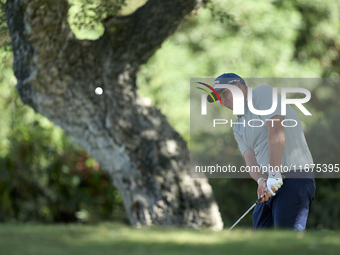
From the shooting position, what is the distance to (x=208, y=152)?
297 inches

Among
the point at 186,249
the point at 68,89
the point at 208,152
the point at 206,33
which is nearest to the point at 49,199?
the point at 208,152

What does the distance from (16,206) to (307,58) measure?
752 cm

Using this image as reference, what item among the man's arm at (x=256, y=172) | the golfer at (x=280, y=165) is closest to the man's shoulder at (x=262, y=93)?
the golfer at (x=280, y=165)

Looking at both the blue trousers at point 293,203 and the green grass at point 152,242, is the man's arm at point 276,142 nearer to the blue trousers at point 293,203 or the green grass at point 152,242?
the blue trousers at point 293,203

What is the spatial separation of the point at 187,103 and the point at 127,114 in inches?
189

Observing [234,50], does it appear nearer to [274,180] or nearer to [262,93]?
[262,93]

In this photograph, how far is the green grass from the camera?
201 cm

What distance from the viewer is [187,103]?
9641 millimetres

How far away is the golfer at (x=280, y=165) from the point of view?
3.57 m

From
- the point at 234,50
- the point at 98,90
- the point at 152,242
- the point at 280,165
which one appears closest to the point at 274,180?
the point at 280,165

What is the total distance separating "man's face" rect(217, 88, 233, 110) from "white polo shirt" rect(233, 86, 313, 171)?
22 cm

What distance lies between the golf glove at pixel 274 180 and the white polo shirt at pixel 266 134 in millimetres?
124

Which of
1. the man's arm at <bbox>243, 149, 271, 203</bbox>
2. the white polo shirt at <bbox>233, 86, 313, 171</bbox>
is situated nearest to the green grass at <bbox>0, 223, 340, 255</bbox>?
the white polo shirt at <bbox>233, 86, 313, 171</bbox>

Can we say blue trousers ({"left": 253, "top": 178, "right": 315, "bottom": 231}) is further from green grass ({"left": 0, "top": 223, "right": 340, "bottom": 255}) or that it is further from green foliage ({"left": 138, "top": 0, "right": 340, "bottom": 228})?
green foliage ({"left": 138, "top": 0, "right": 340, "bottom": 228})
